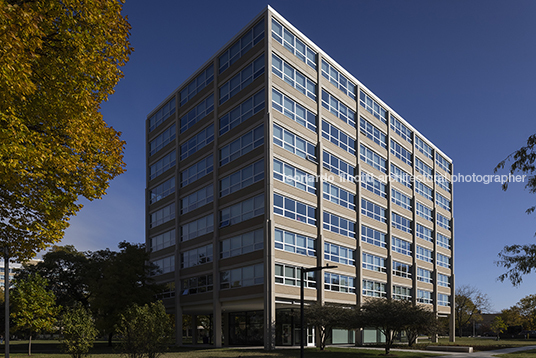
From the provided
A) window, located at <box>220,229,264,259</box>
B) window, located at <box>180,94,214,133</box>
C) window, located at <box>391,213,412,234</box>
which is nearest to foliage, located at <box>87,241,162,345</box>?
window, located at <box>220,229,264,259</box>

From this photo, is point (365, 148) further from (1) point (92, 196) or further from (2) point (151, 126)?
(1) point (92, 196)

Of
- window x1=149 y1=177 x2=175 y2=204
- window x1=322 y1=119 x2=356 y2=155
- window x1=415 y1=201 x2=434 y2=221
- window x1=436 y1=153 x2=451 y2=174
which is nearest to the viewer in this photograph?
window x1=322 y1=119 x2=356 y2=155

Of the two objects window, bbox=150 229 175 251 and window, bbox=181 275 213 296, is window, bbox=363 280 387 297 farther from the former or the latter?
window, bbox=150 229 175 251

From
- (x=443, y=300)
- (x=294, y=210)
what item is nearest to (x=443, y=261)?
(x=443, y=300)

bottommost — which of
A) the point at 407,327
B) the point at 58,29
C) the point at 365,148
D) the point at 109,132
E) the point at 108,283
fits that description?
the point at 407,327

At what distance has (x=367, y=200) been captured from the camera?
174 feet

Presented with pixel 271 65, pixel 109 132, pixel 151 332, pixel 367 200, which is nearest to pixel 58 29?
pixel 109 132

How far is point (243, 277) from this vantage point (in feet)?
138

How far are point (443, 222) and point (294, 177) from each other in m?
42.4

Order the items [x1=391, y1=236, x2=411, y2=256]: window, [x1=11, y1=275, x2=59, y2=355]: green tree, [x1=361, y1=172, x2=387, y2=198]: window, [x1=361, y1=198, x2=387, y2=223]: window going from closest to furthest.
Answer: [x1=11, y1=275, x2=59, y2=355]: green tree → [x1=361, y1=198, x2=387, y2=223]: window → [x1=361, y1=172, x2=387, y2=198]: window → [x1=391, y1=236, x2=411, y2=256]: window

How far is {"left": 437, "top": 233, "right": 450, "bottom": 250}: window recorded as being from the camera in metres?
73.3

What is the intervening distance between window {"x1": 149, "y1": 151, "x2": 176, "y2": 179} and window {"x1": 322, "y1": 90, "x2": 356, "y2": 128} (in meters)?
19.6

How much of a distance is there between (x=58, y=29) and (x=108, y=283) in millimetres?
37906

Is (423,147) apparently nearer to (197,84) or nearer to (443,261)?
(443,261)
